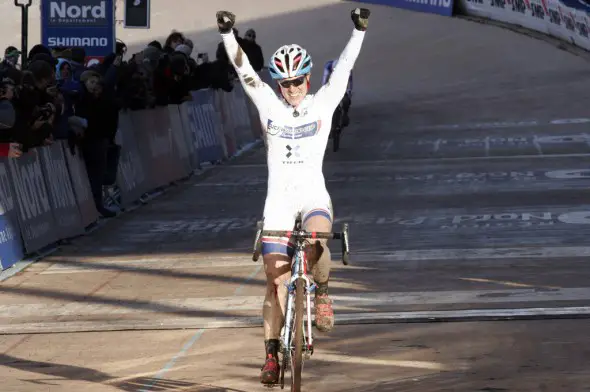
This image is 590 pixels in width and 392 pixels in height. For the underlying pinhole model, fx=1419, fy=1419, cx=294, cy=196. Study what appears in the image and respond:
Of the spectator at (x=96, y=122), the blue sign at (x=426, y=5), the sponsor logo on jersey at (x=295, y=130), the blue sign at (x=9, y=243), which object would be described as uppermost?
the blue sign at (x=426, y=5)

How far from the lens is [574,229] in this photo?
59.0 ft

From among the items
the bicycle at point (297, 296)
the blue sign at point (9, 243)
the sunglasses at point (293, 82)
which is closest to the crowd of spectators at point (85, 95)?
the blue sign at point (9, 243)

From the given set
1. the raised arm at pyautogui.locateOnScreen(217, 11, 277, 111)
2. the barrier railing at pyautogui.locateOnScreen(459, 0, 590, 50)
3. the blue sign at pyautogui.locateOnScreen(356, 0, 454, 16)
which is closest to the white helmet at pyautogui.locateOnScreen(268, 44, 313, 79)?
the raised arm at pyautogui.locateOnScreen(217, 11, 277, 111)

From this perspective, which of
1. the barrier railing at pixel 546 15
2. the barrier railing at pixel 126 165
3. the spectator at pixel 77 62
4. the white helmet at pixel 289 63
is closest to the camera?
the white helmet at pixel 289 63

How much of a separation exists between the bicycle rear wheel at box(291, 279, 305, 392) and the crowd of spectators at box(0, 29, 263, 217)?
819 centimetres

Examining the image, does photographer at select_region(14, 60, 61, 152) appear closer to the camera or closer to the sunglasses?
the camera

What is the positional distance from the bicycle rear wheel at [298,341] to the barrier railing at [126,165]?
8.27 meters

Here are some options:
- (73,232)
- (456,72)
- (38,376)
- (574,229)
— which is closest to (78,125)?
(73,232)

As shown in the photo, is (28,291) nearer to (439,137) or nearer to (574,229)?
(574,229)

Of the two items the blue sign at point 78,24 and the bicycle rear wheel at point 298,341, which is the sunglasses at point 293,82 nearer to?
the bicycle rear wheel at point 298,341

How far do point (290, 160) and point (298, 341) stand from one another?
1282 mm

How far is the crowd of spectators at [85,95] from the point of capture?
16641mm

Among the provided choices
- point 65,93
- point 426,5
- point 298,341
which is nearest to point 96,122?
point 65,93

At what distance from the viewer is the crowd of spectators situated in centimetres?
1664
